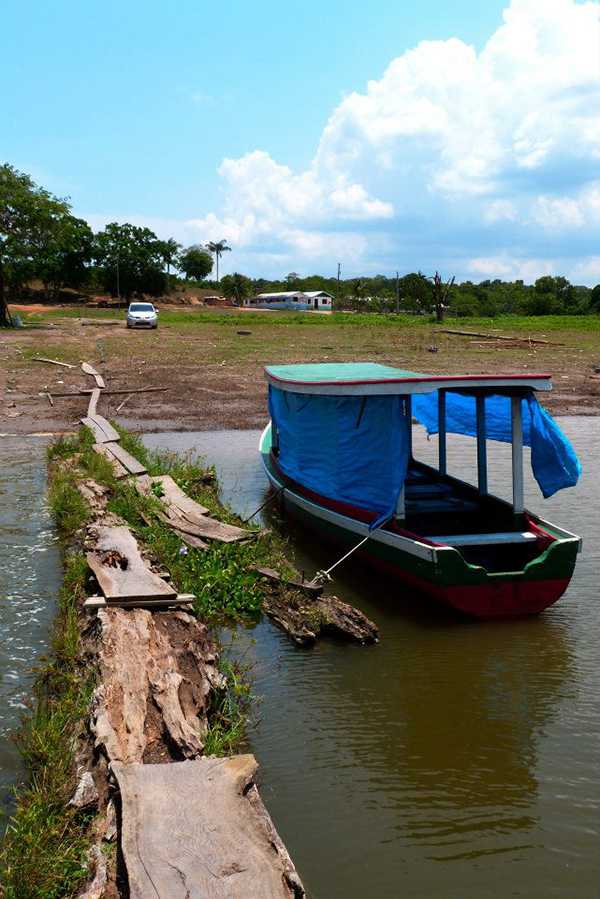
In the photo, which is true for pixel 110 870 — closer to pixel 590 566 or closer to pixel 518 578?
pixel 518 578

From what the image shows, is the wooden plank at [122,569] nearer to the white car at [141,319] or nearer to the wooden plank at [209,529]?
the wooden plank at [209,529]

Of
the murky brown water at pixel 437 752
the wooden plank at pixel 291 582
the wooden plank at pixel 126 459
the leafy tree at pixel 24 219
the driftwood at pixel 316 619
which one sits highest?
the leafy tree at pixel 24 219

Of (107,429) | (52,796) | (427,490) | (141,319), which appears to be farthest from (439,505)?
(141,319)

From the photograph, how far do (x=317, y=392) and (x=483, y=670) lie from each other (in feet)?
13.2

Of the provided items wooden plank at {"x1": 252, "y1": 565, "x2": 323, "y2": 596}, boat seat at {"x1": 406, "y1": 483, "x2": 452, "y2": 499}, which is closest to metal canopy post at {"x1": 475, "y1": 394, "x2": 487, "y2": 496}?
boat seat at {"x1": 406, "y1": 483, "x2": 452, "y2": 499}

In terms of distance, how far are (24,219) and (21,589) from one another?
2970 centimetres

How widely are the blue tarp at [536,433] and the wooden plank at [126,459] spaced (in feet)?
15.2

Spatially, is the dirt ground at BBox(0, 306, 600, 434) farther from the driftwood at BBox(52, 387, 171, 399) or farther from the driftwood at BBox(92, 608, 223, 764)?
the driftwood at BBox(92, 608, 223, 764)

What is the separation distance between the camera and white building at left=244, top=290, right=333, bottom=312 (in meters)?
86.0

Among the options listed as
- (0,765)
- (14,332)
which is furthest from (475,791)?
(14,332)

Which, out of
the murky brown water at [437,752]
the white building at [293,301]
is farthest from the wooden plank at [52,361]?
the white building at [293,301]

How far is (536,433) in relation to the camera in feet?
29.8

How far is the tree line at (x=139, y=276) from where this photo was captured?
35438 millimetres

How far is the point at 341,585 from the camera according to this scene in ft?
31.3
